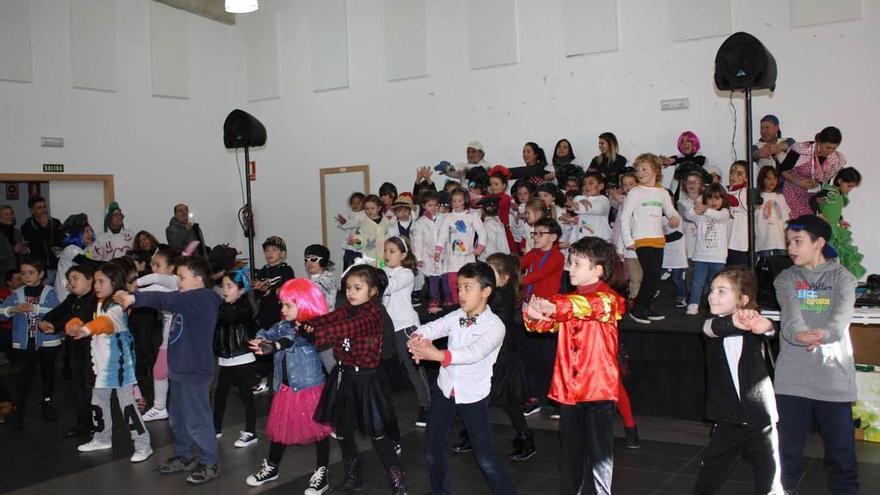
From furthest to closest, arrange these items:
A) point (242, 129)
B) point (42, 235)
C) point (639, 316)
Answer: point (42, 235) → point (242, 129) → point (639, 316)

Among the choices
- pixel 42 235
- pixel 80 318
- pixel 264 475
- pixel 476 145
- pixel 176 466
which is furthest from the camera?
pixel 476 145

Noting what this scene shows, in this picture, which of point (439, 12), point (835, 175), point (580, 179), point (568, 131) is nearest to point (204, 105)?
point (439, 12)

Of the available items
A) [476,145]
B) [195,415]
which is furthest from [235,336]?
[476,145]

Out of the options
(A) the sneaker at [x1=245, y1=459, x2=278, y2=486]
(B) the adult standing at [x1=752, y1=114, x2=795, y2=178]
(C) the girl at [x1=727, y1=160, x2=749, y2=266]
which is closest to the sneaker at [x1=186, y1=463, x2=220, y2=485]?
(A) the sneaker at [x1=245, y1=459, x2=278, y2=486]

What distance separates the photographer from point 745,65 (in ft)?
20.4

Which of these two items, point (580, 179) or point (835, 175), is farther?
point (580, 179)

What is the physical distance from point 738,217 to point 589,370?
4452 millimetres

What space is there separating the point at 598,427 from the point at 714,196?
13.1 ft

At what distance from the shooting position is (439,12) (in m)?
12.1

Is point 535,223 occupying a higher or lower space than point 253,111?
lower

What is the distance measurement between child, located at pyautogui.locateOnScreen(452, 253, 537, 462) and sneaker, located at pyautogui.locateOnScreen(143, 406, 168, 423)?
2714mm

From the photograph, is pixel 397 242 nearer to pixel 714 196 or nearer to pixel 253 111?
pixel 714 196

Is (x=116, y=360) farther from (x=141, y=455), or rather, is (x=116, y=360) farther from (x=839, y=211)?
(x=839, y=211)

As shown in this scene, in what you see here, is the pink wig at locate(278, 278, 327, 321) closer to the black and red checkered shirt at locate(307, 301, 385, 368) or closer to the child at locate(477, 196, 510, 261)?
the black and red checkered shirt at locate(307, 301, 385, 368)
